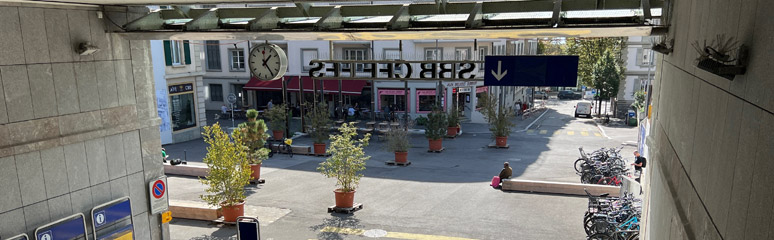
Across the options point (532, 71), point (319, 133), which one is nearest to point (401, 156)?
point (319, 133)

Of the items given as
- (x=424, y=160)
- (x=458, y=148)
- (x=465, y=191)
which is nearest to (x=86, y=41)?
(x=465, y=191)

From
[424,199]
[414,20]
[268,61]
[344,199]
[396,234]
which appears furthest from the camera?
[424,199]

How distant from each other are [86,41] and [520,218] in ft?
32.9

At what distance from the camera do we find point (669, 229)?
18.6 ft

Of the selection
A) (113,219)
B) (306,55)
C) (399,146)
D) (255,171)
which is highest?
(306,55)

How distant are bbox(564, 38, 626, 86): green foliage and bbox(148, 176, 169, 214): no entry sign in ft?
124

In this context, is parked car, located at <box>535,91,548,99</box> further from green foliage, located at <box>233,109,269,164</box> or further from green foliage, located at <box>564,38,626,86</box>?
green foliage, located at <box>233,109,269,164</box>

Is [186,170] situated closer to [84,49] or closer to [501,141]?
[84,49]

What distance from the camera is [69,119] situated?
8.07 m

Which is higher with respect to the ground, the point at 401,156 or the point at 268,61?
the point at 268,61

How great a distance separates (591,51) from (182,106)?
3393cm

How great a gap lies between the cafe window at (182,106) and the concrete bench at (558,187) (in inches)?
705

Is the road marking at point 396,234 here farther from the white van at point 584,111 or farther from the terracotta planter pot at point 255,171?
the white van at point 584,111

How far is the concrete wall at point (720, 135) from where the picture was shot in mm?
2689
